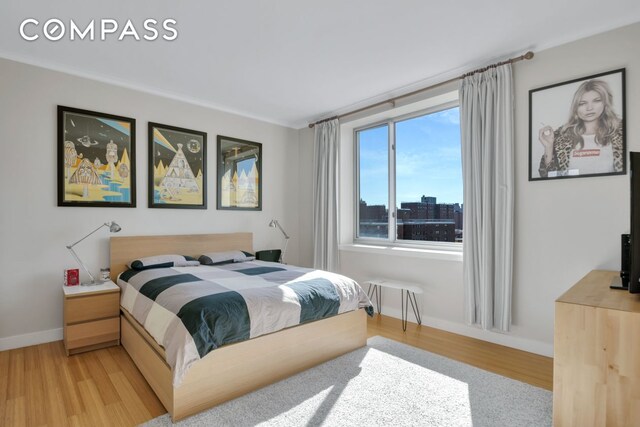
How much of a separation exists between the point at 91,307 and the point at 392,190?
11.1 feet

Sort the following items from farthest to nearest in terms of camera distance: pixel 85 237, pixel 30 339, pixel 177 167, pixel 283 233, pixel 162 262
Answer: pixel 283 233 → pixel 177 167 → pixel 162 262 → pixel 85 237 → pixel 30 339

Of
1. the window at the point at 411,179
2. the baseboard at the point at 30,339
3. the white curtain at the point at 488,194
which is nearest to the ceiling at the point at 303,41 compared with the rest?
the white curtain at the point at 488,194

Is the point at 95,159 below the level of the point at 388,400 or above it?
above

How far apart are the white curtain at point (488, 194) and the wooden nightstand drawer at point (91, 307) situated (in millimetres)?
3225

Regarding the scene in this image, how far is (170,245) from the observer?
3779 mm

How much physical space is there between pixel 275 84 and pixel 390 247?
2.34 meters

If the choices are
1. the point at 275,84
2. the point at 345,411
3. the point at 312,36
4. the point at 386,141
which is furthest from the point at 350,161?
the point at 345,411

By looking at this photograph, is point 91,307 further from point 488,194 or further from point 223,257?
point 488,194

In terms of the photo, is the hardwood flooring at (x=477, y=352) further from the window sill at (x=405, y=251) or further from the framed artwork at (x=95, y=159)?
the framed artwork at (x=95, y=159)

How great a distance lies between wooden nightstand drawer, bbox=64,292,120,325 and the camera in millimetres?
2795

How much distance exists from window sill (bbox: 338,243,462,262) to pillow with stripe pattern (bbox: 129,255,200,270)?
1929 millimetres

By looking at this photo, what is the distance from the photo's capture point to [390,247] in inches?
165

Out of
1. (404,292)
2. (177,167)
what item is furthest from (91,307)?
(404,292)

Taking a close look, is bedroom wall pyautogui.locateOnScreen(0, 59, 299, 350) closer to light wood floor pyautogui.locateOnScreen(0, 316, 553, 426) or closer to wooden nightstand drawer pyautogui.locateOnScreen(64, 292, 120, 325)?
light wood floor pyautogui.locateOnScreen(0, 316, 553, 426)
